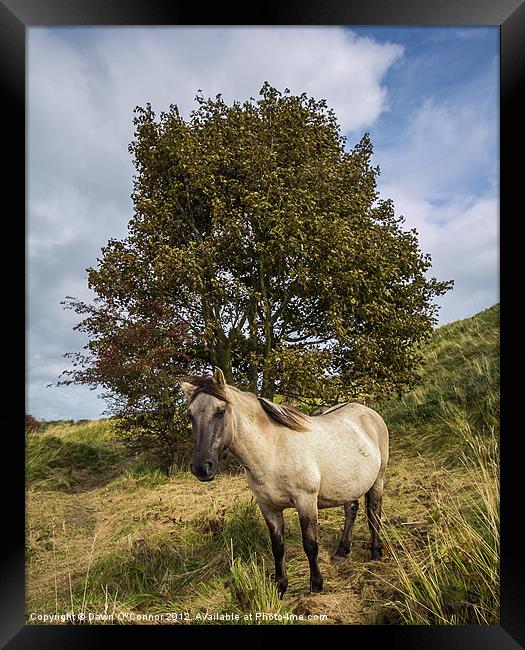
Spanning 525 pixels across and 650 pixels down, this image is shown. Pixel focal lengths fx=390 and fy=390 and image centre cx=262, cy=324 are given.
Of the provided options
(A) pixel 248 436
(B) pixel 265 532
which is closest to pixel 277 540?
(B) pixel 265 532

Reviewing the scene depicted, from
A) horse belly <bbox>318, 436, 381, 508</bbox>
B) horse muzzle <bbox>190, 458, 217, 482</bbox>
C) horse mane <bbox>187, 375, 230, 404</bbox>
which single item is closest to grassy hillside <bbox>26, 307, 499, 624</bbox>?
horse belly <bbox>318, 436, 381, 508</bbox>

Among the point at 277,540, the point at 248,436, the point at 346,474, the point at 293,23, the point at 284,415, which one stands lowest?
the point at 277,540

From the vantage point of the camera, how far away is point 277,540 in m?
3.02

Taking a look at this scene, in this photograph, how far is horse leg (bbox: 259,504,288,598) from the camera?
3004 millimetres

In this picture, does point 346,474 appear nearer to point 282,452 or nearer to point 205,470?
point 282,452

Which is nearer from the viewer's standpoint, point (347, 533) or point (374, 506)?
point (347, 533)

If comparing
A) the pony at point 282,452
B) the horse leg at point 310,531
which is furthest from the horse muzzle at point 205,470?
the horse leg at point 310,531

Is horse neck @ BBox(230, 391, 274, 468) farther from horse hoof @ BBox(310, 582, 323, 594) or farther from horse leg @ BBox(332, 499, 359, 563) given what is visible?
horse hoof @ BBox(310, 582, 323, 594)

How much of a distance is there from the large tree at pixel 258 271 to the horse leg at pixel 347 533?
0.94 meters

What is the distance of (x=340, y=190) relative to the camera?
3.78 m

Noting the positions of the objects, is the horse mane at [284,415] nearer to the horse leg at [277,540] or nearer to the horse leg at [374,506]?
the horse leg at [277,540]

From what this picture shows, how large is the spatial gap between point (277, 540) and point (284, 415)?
98 centimetres

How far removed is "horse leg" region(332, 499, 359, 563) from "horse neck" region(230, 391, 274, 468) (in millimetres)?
1016
